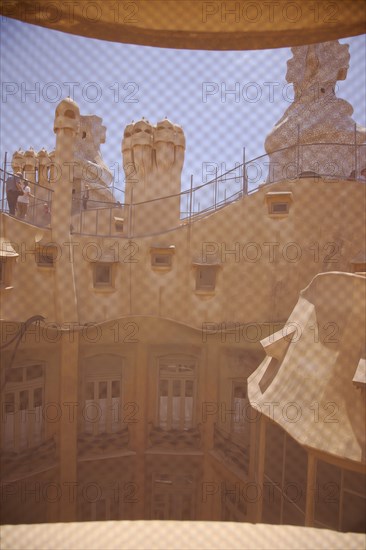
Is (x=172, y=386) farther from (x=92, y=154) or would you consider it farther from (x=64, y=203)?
(x=92, y=154)

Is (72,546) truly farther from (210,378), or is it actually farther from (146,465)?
Answer: (146,465)

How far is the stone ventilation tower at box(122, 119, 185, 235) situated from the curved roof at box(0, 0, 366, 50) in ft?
6.44

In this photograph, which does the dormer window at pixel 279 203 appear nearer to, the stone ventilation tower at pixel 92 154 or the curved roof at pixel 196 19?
the curved roof at pixel 196 19

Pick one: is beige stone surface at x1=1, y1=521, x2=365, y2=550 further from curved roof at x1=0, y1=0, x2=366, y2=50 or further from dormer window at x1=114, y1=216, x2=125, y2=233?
dormer window at x1=114, y1=216, x2=125, y2=233

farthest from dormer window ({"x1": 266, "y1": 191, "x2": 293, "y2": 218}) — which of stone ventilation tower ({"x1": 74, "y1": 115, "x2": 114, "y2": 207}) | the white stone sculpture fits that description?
stone ventilation tower ({"x1": 74, "y1": 115, "x2": 114, "y2": 207})

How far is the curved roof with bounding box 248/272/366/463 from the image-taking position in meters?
1.80

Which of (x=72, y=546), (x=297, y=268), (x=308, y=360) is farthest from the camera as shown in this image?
(x=297, y=268)

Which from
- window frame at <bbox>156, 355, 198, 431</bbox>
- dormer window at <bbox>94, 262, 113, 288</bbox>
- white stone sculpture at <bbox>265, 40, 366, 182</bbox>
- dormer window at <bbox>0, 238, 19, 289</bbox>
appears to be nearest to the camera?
dormer window at <bbox>0, 238, 19, 289</bbox>

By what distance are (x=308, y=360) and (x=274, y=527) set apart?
0.99 metres

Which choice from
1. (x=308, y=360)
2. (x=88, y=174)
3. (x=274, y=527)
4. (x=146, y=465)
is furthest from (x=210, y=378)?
(x=88, y=174)

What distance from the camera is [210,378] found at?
349 centimetres

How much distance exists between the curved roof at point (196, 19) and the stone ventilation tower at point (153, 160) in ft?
6.44

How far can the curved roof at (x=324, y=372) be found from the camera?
1803mm

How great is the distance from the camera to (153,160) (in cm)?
347
